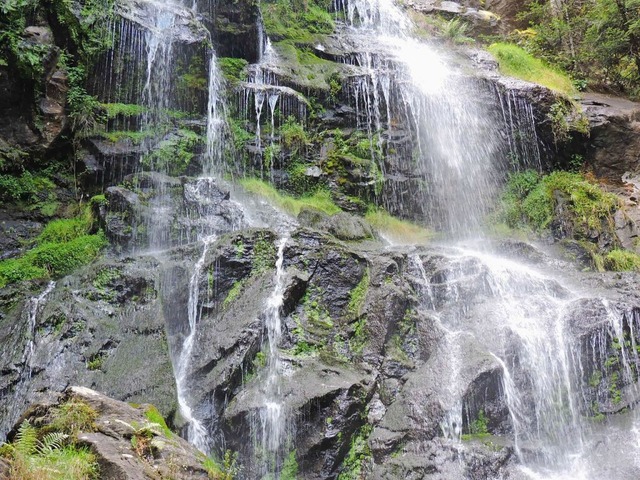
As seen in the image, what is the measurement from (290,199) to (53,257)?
6067mm

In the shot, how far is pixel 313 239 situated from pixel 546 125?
977 centimetres

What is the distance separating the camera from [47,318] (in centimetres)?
770

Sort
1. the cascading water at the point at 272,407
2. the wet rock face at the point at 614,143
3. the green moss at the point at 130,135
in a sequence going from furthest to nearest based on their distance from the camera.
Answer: the wet rock face at the point at 614,143 < the green moss at the point at 130,135 < the cascading water at the point at 272,407

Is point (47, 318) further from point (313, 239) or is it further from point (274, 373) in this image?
point (313, 239)

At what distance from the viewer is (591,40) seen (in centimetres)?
1717

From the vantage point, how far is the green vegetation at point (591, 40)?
1641 centimetres

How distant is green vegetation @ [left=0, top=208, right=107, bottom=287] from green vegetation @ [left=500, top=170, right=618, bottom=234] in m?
11.1

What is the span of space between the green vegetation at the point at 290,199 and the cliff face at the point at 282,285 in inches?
7.3

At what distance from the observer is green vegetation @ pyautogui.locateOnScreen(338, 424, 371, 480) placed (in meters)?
6.89

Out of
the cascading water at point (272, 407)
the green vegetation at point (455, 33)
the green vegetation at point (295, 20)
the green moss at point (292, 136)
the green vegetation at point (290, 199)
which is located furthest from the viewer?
the green vegetation at point (455, 33)

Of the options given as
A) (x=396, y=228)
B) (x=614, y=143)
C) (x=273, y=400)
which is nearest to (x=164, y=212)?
(x=273, y=400)

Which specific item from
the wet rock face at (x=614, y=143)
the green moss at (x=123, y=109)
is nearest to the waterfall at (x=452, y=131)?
the wet rock face at (x=614, y=143)

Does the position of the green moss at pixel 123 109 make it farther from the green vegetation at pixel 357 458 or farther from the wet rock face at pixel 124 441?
the green vegetation at pixel 357 458

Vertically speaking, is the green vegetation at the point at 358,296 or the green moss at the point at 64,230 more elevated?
the green moss at the point at 64,230
